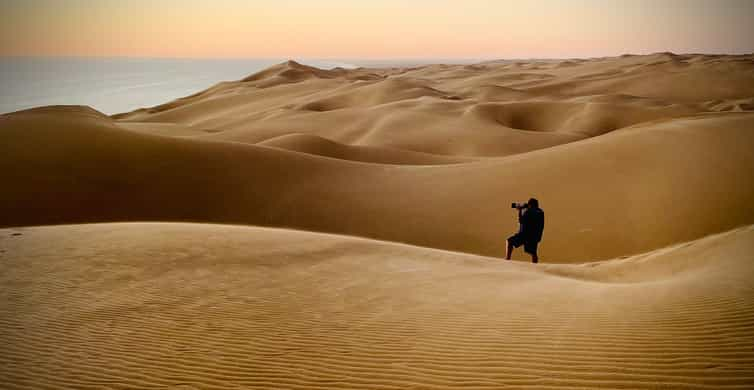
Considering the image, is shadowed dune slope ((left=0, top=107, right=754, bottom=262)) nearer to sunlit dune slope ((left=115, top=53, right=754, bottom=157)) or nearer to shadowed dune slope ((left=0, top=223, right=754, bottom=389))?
shadowed dune slope ((left=0, top=223, right=754, bottom=389))

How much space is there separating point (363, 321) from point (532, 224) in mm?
5610

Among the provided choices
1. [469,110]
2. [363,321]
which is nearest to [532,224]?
[363,321]

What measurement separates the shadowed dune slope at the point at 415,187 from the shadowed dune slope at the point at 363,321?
4.55 m

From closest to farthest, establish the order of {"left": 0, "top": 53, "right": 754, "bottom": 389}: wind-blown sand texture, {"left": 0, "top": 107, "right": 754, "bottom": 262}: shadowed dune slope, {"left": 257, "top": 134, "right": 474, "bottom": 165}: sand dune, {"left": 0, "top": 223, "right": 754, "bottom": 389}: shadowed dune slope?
{"left": 0, "top": 223, "right": 754, "bottom": 389}: shadowed dune slope < {"left": 0, "top": 53, "right": 754, "bottom": 389}: wind-blown sand texture < {"left": 0, "top": 107, "right": 754, "bottom": 262}: shadowed dune slope < {"left": 257, "top": 134, "right": 474, "bottom": 165}: sand dune

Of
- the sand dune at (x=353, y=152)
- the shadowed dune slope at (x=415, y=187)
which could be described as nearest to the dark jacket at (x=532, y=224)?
the shadowed dune slope at (x=415, y=187)

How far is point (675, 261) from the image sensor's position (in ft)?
24.3

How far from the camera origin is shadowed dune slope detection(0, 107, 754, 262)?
12312 mm

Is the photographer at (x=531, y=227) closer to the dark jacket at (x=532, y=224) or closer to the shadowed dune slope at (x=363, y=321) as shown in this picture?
the dark jacket at (x=532, y=224)

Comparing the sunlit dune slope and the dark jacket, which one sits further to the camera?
the sunlit dune slope

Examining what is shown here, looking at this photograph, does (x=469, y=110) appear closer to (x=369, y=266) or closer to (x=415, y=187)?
(x=415, y=187)

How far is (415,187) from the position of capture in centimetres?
1653

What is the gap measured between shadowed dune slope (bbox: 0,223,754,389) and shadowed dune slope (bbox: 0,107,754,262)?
14.9 ft

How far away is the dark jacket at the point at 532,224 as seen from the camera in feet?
31.8

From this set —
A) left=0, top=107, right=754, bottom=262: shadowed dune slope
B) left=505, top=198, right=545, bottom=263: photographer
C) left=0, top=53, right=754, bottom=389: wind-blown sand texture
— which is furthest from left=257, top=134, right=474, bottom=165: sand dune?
left=505, top=198, right=545, bottom=263: photographer
